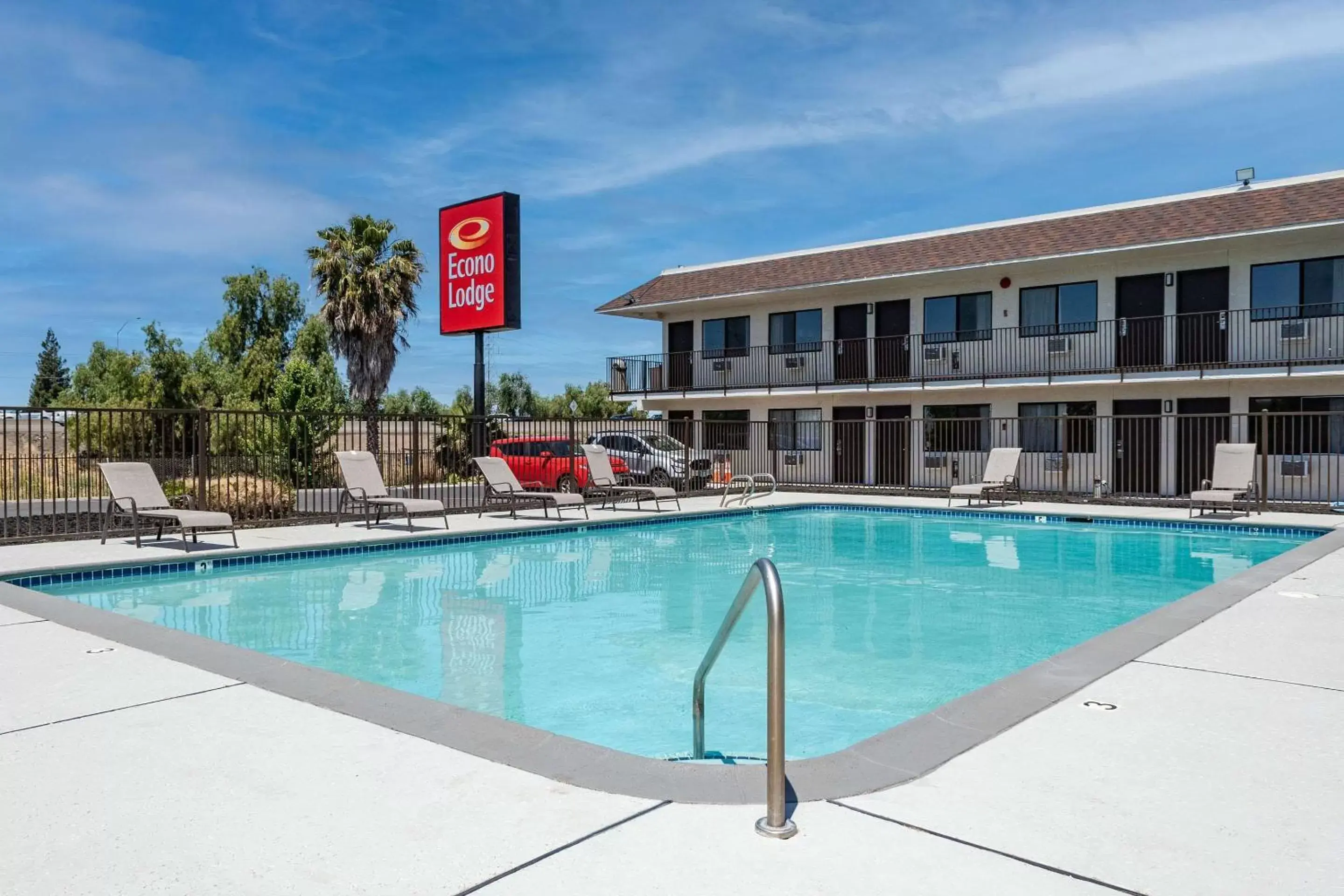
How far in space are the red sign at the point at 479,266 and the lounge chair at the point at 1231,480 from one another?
43.2 feet

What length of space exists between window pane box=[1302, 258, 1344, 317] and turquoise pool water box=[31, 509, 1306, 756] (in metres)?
8.89

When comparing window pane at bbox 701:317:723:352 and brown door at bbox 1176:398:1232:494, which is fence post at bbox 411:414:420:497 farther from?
brown door at bbox 1176:398:1232:494

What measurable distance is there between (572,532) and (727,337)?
16.0 m

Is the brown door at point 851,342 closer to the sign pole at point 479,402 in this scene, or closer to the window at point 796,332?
the window at point 796,332

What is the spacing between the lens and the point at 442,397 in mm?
72750

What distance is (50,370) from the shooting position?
10444cm

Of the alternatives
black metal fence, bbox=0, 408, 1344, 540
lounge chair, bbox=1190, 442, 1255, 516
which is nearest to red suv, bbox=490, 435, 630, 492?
black metal fence, bbox=0, 408, 1344, 540

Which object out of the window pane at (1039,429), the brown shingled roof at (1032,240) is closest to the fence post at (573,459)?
the brown shingled roof at (1032,240)

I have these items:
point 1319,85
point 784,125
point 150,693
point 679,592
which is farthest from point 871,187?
point 150,693

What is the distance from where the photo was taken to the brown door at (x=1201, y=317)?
20.5 m

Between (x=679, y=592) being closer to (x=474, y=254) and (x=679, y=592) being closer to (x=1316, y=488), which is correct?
(x=474, y=254)

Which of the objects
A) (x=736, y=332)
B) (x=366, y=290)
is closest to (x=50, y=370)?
(x=366, y=290)

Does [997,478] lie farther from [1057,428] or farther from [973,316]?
[973,316]

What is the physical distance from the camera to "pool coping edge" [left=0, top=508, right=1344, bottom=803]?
3.17 metres
